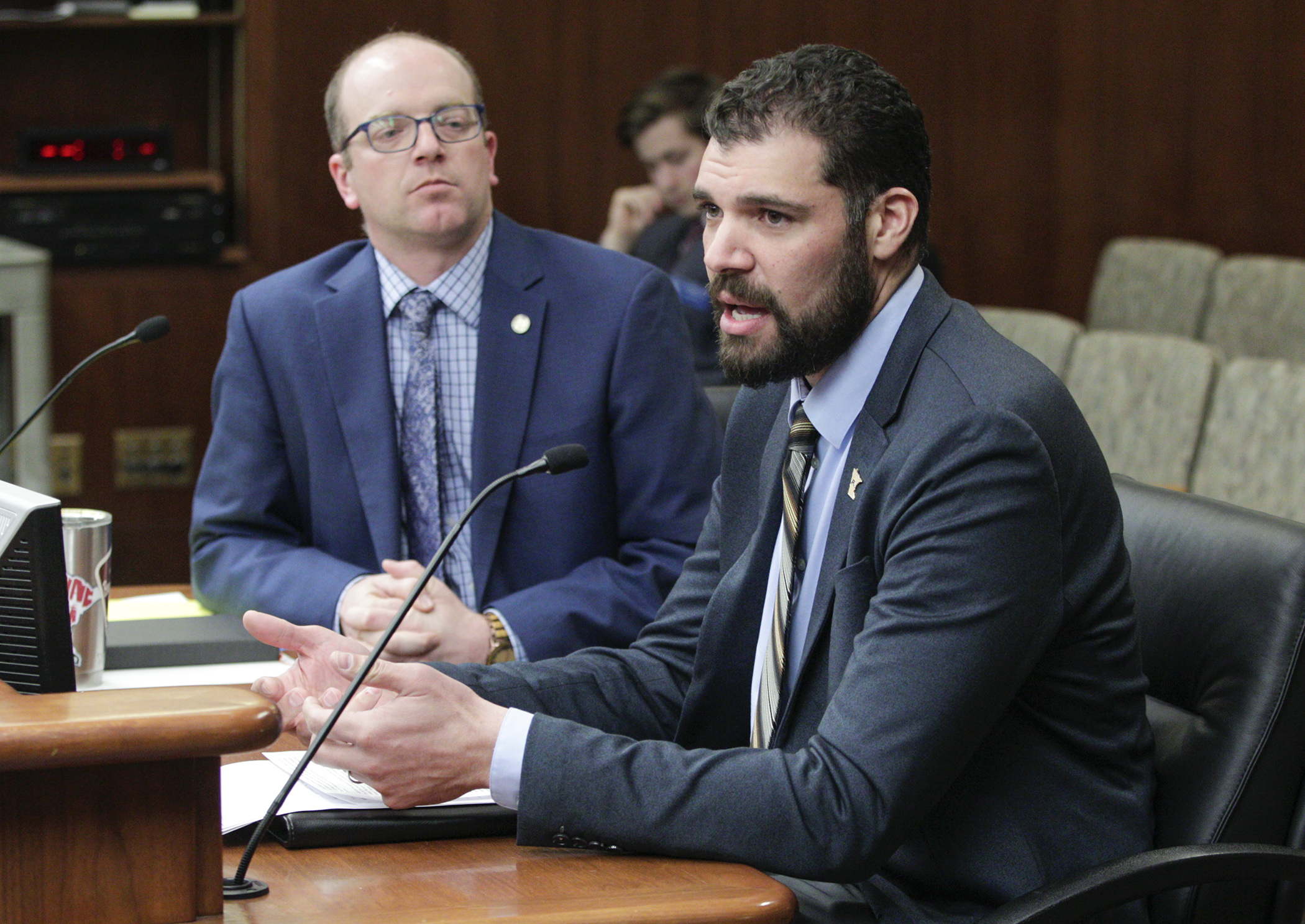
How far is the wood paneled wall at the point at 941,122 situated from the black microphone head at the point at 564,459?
3.44m

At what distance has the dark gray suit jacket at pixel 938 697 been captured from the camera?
126 centimetres

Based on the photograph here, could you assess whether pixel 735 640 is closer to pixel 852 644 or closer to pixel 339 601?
pixel 852 644

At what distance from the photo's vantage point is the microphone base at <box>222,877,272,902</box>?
1155 millimetres

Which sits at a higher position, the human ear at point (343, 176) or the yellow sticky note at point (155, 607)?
the human ear at point (343, 176)

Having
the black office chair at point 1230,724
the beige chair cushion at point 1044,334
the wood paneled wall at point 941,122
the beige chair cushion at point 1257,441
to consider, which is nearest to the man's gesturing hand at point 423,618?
the black office chair at point 1230,724

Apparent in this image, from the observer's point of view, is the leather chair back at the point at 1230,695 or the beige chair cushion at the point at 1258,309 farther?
the beige chair cushion at the point at 1258,309

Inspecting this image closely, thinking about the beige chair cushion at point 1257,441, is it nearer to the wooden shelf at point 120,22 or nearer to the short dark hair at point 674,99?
the short dark hair at point 674,99

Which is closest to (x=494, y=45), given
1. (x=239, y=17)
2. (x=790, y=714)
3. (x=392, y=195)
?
(x=239, y=17)

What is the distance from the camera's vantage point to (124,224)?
4.60m

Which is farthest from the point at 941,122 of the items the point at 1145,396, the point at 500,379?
the point at 500,379

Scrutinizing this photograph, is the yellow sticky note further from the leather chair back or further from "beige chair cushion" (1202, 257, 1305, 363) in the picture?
"beige chair cushion" (1202, 257, 1305, 363)

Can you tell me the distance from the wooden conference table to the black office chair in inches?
13.3

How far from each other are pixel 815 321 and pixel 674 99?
2942 millimetres

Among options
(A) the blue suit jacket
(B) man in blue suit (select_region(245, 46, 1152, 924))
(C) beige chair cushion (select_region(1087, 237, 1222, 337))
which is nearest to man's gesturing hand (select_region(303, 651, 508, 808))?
(B) man in blue suit (select_region(245, 46, 1152, 924))
